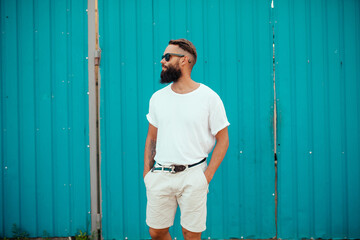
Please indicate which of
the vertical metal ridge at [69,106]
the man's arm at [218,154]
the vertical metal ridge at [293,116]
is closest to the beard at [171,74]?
the man's arm at [218,154]

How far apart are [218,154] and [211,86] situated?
1.35 metres

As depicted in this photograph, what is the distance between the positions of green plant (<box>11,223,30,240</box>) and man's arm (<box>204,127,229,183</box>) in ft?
8.13

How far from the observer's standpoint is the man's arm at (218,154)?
215 centimetres

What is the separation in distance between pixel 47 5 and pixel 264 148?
3014 mm

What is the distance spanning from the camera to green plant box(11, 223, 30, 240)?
10.9 ft

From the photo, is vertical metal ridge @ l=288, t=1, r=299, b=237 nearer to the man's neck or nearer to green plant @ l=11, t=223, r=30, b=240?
the man's neck

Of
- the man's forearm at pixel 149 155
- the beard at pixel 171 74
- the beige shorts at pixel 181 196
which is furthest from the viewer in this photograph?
the man's forearm at pixel 149 155

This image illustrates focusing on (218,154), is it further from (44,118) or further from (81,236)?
(44,118)

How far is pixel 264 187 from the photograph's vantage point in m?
3.36

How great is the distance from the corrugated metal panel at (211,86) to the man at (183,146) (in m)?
1.15

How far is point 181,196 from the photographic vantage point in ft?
7.09

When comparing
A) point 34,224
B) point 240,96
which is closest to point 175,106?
point 240,96

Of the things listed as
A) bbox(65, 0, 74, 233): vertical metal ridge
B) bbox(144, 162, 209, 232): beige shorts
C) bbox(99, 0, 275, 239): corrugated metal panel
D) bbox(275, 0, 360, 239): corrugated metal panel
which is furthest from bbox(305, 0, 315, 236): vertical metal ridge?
bbox(65, 0, 74, 233): vertical metal ridge

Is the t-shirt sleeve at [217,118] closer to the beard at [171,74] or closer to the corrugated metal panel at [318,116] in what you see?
the beard at [171,74]
